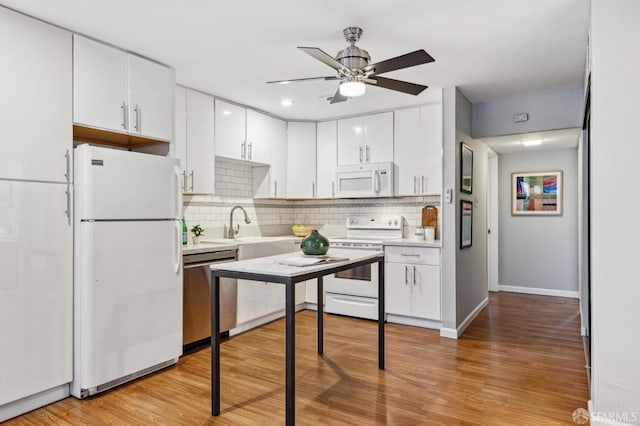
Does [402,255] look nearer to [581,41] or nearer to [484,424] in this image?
[484,424]

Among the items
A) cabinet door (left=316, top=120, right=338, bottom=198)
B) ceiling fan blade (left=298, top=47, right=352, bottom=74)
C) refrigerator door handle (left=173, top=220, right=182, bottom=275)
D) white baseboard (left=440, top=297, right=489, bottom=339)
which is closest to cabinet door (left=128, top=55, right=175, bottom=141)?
refrigerator door handle (left=173, top=220, right=182, bottom=275)

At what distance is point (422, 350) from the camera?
3.54 meters

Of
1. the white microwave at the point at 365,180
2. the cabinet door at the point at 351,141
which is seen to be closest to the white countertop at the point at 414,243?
the white microwave at the point at 365,180

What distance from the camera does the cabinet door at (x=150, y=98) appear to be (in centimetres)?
296

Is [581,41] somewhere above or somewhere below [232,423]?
above

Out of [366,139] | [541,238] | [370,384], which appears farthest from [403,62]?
[541,238]

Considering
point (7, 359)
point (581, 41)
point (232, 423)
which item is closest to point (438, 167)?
point (581, 41)

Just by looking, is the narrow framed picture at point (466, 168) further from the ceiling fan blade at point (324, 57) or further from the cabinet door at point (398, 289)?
the ceiling fan blade at point (324, 57)

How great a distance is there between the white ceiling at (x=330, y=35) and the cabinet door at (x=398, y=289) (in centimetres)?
189

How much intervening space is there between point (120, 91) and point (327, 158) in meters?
2.69

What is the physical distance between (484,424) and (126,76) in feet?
10.6

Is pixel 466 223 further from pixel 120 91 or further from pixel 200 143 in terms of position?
pixel 120 91

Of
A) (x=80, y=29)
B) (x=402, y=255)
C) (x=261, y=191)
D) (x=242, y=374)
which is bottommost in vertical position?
(x=242, y=374)

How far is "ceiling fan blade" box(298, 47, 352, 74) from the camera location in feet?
6.87
